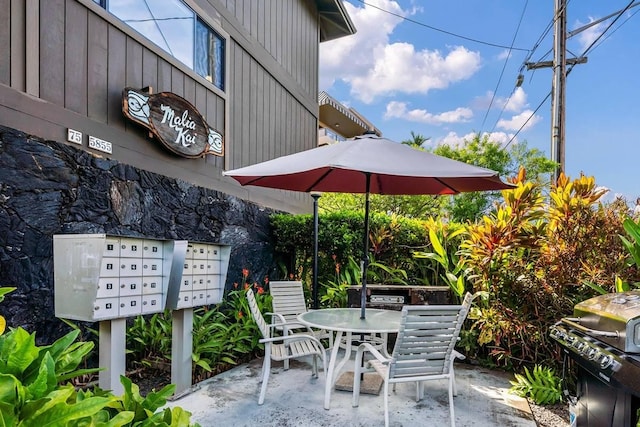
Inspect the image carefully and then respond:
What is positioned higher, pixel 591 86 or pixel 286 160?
pixel 591 86

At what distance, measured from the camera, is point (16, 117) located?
3.33 meters

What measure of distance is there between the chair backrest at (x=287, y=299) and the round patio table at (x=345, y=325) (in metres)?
0.51

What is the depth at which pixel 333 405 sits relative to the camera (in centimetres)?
347

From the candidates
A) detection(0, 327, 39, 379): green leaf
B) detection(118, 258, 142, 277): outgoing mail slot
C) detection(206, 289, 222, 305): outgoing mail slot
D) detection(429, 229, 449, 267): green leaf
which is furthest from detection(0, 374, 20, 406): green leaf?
detection(429, 229, 449, 267): green leaf

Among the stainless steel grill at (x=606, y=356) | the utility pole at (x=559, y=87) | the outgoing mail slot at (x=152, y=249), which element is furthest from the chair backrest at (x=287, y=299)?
the utility pole at (x=559, y=87)

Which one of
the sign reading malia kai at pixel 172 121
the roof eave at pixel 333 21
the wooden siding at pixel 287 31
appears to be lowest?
the sign reading malia kai at pixel 172 121

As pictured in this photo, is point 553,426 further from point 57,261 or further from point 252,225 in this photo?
point 252,225

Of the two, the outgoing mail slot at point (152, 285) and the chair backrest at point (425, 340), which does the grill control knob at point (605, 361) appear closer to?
the chair backrest at point (425, 340)

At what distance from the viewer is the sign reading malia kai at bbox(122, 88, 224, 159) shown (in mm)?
4488

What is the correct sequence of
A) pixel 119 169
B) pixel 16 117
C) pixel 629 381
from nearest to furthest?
pixel 629 381 < pixel 16 117 < pixel 119 169

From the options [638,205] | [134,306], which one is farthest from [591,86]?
[134,306]

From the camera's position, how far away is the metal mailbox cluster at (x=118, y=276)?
106 inches

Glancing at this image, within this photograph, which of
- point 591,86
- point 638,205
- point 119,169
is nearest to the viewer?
point 638,205

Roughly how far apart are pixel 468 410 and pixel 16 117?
14.4 ft
